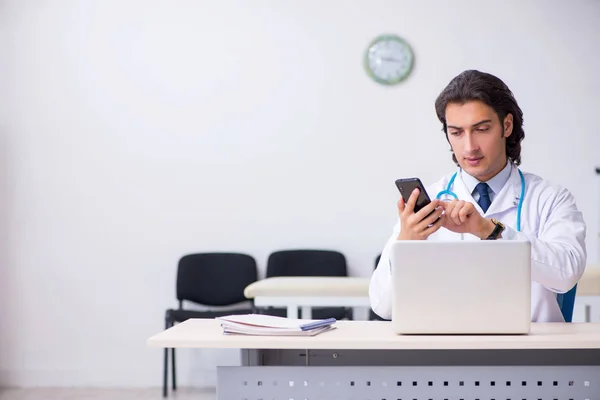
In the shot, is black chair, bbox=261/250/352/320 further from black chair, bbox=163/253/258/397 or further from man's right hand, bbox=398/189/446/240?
man's right hand, bbox=398/189/446/240

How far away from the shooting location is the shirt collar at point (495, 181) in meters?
2.26

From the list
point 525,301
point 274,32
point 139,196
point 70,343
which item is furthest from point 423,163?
point 525,301

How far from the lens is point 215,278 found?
4828 mm

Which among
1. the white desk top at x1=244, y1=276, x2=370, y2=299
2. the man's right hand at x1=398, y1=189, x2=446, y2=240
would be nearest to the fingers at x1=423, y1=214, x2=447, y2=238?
the man's right hand at x1=398, y1=189, x2=446, y2=240

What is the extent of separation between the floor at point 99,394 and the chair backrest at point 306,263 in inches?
32.3

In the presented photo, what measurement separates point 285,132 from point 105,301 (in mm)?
1553

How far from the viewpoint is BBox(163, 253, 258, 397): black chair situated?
480 centimetres

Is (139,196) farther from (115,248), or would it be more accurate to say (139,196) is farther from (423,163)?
(423,163)

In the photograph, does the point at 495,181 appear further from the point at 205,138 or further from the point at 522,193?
the point at 205,138

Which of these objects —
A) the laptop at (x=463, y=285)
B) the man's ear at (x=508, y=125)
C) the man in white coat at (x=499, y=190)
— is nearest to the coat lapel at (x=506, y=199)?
the man in white coat at (x=499, y=190)

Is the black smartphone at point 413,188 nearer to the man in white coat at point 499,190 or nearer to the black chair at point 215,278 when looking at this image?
the man in white coat at point 499,190

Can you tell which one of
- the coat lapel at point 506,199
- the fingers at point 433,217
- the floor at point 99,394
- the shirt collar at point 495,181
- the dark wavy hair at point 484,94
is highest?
the dark wavy hair at point 484,94

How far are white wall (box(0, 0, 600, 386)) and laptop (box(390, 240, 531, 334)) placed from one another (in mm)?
3135

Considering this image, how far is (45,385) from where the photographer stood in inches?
195
